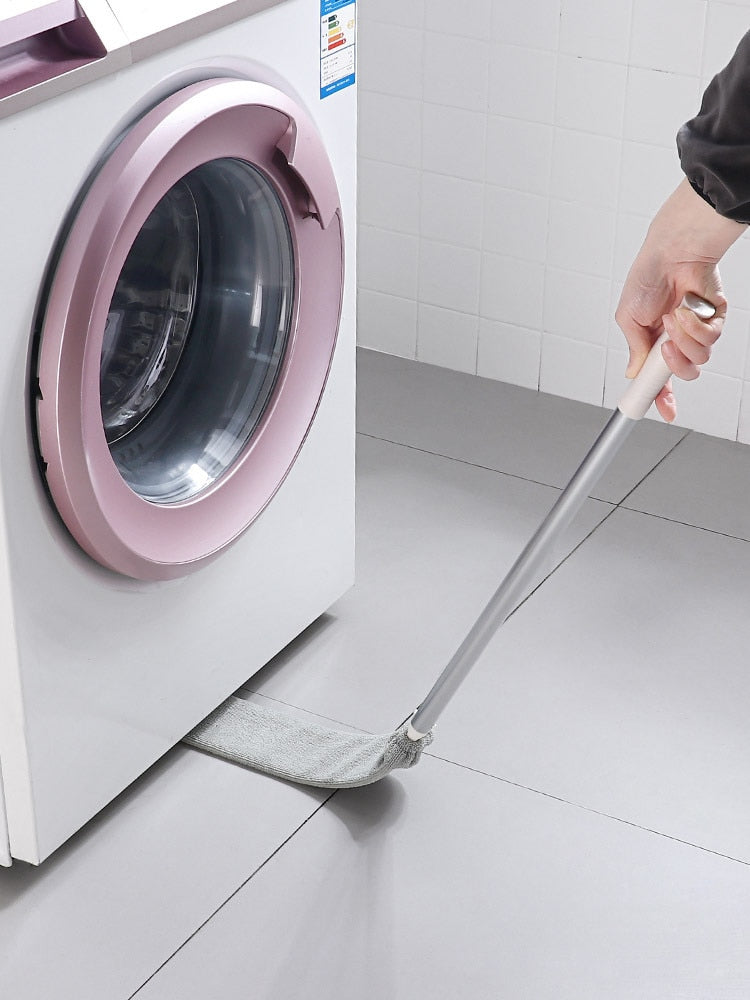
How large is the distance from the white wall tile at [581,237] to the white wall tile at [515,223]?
0.07 feet

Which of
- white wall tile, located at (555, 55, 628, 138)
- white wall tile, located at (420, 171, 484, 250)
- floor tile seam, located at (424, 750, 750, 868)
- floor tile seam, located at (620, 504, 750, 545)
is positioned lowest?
floor tile seam, located at (620, 504, 750, 545)

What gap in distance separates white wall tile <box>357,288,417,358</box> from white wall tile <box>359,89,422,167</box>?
0.88ft

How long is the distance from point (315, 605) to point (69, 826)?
0.49 metres

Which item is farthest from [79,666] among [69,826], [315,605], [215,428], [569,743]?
[569,743]

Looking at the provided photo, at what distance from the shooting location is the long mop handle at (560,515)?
1202 mm

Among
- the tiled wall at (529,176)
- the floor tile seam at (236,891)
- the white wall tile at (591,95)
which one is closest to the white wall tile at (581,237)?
the tiled wall at (529,176)

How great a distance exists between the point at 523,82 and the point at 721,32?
14.0 inches

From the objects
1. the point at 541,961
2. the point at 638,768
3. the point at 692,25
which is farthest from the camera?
the point at 692,25

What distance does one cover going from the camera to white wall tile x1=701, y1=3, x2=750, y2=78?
2146 mm

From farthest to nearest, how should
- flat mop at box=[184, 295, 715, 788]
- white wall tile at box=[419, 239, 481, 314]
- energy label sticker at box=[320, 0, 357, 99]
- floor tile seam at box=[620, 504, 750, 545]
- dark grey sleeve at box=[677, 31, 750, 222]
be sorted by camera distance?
white wall tile at box=[419, 239, 481, 314]
floor tile seam at box=[620, 504, 750, 545]
energy label sticker at box=[320, 0, 357, 99]
flat mop at box=[184, 295, 715, 788]
dark grey sleeve at box=[677, 31, 750, 222]

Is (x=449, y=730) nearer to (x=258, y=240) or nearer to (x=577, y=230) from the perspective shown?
(x=258, y=240)

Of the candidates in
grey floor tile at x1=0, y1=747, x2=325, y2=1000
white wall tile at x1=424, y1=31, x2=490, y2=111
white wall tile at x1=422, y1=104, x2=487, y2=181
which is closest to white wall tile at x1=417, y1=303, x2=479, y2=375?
white wall tile at x1=422, y1=104, x2=487, y2=181

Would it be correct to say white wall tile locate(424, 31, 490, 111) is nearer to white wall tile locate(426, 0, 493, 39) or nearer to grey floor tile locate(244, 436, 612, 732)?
white wall tile locate(426, 0, 493, 39)

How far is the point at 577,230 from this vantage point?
242 centimetres
